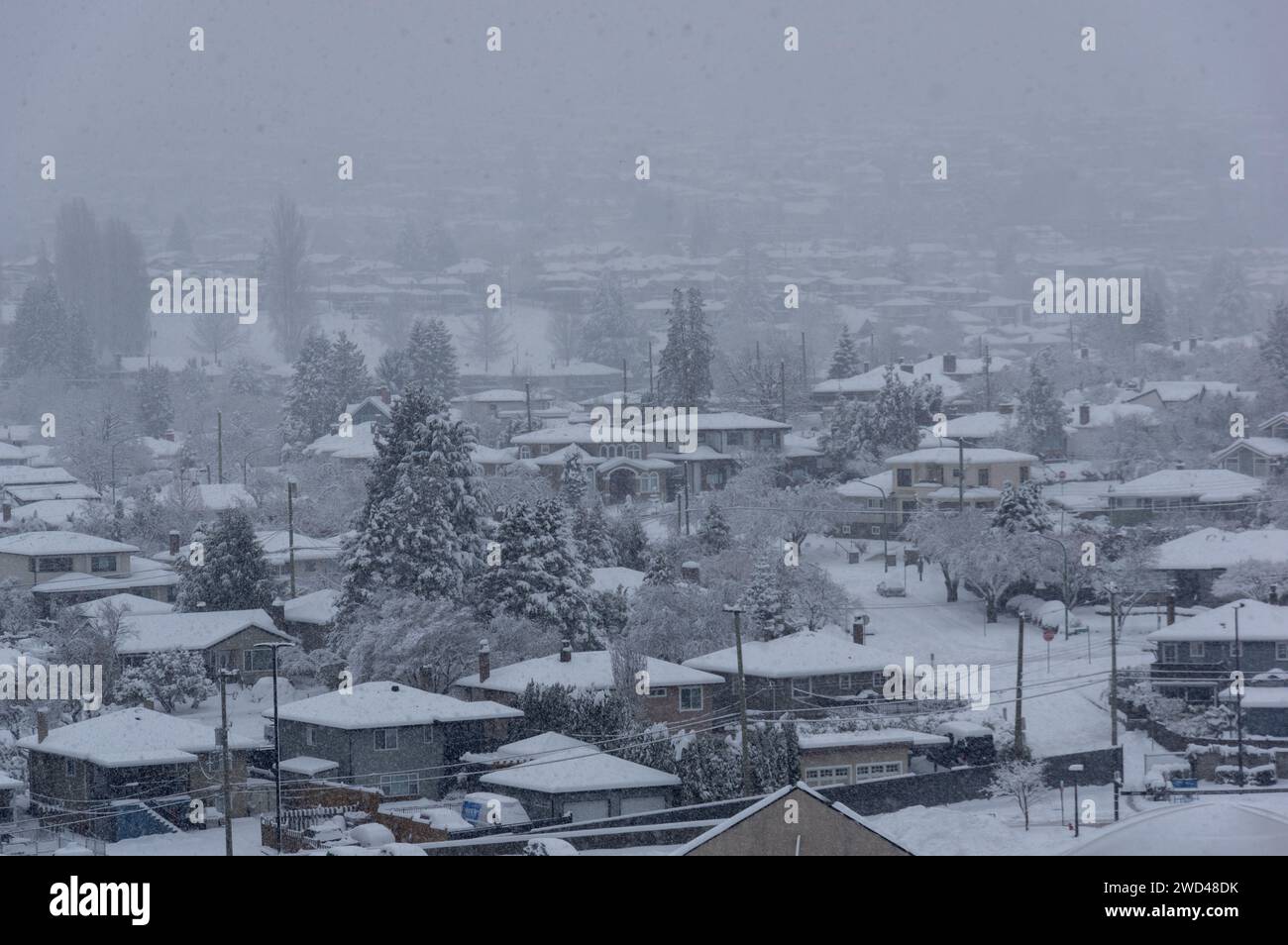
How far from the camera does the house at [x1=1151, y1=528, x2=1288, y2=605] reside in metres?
19.0

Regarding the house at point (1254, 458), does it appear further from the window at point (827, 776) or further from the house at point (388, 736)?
the house at point (388, 736)

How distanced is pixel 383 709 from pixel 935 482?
1138cm

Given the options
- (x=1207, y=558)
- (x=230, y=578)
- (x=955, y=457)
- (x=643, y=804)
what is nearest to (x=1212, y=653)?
(x=1207, y=558)

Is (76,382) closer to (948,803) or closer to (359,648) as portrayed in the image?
(359,648)

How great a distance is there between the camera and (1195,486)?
23.0m

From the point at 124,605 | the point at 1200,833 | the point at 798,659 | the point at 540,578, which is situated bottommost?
the point at 798,659

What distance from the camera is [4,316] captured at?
36156 millimetres

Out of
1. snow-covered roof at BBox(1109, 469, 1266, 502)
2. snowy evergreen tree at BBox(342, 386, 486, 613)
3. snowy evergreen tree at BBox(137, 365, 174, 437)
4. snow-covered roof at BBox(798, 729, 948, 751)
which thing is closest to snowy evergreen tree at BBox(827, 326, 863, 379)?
snow-covered roof at BBox(1109, 469, 1266, 502)

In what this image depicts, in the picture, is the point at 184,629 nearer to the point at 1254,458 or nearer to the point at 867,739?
the point at 867,739

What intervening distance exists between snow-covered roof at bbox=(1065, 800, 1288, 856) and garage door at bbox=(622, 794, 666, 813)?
6444 mm

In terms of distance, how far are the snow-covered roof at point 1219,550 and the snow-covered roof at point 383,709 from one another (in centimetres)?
893

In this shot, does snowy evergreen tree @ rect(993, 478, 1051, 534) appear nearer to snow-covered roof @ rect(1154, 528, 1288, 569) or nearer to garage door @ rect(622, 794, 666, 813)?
snow-covered roof @ rect(1154, 528, 1288, 569)
